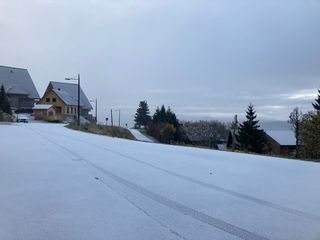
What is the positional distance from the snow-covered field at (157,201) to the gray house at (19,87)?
76706 millimetres

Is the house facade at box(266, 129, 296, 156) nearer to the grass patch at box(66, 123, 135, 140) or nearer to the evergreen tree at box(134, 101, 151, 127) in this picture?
the grass patch at box(66, 123, 135, 140)

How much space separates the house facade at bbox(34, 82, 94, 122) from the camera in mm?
74688

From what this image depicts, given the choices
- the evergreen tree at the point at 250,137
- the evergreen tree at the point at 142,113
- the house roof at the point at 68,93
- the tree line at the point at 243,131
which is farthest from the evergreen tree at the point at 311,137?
the evergreen tree at the point at 142,113

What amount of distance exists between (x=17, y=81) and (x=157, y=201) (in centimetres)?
8629

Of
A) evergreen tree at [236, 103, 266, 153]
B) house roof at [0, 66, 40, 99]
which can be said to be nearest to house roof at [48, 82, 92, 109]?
house roof at [0, 66, 40, 99]

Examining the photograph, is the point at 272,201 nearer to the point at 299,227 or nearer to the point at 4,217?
the point at 299,227

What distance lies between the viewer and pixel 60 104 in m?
84.2

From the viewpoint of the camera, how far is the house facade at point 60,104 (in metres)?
74.7

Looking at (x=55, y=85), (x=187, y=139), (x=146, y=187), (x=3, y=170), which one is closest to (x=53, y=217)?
(x=146, y=187)

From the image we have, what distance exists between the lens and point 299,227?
5207mm

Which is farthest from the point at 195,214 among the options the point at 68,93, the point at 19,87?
the point at 68,93

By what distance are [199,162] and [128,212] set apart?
20.7 ft

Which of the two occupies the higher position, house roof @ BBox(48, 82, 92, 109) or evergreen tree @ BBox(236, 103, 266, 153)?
house roof @ BBox(48, 82, 92, 109)

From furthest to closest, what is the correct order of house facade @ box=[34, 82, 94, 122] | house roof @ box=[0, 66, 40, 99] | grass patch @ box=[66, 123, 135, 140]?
house roof @ box=[0, 66, 40, 99], house facade @ box=[34, 82, 94, 122], grass patch @ box=[66, 123, 135, 140]
